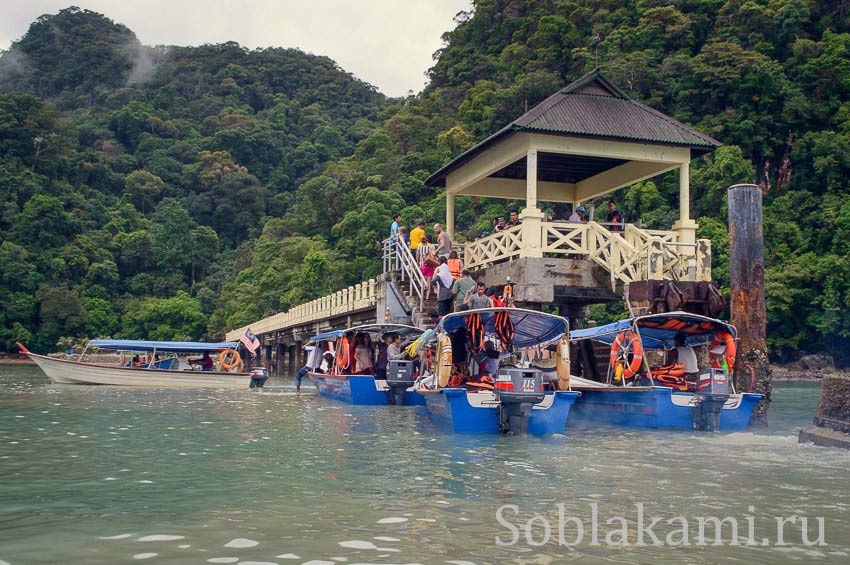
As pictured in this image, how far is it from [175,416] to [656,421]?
32.6ft

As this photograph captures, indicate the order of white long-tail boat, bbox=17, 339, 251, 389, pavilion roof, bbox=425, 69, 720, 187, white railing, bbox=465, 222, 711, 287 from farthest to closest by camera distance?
white long-tail boat, bbox=17, 339, 251, 389 → pavilion roof, bbox=425, 69, 720, 187 → white railing, bbox=465, 222, 711, 287

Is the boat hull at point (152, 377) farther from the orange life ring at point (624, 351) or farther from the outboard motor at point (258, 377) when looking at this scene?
the orange life ring at point (624, 351)

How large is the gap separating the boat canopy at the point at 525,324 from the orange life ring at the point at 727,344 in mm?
3049

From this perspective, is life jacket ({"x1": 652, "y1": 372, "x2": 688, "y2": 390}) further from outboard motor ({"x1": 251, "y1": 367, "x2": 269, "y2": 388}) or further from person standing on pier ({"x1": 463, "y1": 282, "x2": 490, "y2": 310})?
outboard motor ({"x1": 251, "y1": 367, "x2": 269, "y2": 388})

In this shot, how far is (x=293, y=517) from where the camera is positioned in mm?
7418

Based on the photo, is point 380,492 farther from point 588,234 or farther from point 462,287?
point 588,234

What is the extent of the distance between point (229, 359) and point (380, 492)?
24.3 metres

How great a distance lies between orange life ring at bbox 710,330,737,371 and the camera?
52.2ft

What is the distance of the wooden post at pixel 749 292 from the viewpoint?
646 inches

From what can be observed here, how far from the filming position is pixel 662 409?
1530 centimetres

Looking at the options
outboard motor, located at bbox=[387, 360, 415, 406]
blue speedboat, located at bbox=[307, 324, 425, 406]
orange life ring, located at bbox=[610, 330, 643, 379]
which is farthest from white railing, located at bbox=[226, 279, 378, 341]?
orange life ring, located at bbox=[610, 330, 643, 379]

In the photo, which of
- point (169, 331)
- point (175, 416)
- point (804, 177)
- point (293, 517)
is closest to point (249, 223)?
point (169, 331)

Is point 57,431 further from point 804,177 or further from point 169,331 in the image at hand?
point 169,331

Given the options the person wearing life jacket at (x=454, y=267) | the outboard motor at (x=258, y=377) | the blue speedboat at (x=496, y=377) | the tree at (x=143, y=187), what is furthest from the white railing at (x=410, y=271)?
the tree at (x=143, y=187)
